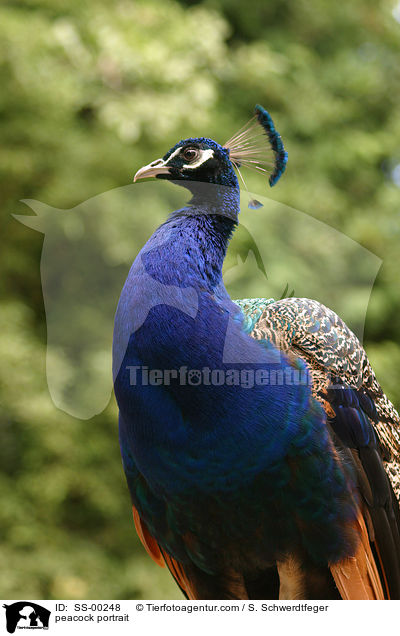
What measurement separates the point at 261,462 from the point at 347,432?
1.15 ft

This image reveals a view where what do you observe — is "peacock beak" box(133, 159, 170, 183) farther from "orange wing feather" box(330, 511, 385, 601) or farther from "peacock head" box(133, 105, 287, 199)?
"orange wing feather" box(330, 511, 385, 601)

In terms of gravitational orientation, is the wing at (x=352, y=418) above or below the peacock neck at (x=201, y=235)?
below

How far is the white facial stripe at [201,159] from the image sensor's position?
2.04 m

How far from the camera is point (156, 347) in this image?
5.63ft

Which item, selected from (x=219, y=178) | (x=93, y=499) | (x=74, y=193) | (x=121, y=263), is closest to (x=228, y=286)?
(x=219, y=178)

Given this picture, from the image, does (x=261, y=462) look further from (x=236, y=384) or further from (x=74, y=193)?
(x=74, y=193)

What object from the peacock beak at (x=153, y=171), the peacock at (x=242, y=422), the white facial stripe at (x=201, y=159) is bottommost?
the peacock at (x=242, y=422)
